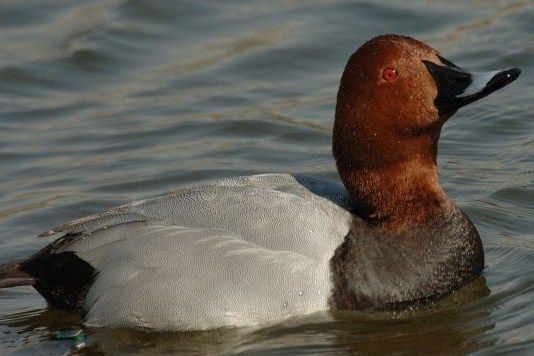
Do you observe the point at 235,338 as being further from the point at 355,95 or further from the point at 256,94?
the point at 256,94

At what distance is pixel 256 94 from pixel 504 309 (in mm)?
4264

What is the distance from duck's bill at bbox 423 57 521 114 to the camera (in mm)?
6688

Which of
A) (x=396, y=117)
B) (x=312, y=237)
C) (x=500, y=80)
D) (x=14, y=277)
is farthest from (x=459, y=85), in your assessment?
(x=14, y=277)

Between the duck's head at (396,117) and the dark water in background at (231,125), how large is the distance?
2.11 ft

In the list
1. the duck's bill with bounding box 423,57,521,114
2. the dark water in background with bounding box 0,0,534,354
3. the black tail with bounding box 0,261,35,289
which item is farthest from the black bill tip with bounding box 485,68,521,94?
the black tail with bounding box 0,261,35,289

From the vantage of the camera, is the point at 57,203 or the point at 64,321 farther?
the point at 57,203

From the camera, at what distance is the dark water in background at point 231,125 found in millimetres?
6656

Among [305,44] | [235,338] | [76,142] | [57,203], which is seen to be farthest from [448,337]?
[305,44]

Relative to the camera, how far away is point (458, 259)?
22.5ft

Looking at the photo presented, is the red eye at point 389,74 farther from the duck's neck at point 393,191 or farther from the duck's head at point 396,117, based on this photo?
the duck's neck at point 393,191

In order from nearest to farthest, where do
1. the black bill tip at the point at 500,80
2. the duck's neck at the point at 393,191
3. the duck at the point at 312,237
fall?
the duck at the point at 312,237, the black bill tip at the point at 500,80, the duck's neck at the point at 393,191

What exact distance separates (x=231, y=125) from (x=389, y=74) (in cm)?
338

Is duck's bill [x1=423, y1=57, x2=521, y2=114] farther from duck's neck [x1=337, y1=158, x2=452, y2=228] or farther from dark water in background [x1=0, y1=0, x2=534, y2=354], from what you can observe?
dark water in background [x1=0, y1=0, x2=534, y2=354]

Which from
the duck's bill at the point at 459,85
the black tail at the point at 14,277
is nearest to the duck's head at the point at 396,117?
the duck's bill at the point at 459,85
